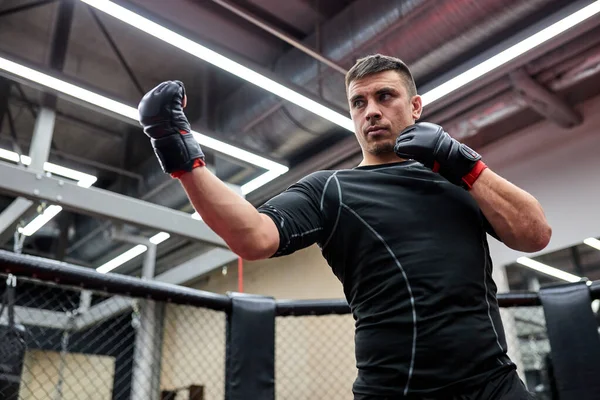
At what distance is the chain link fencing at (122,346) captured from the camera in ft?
16.7

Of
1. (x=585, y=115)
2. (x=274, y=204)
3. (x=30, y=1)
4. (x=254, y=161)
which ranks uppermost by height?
(x=30, y=1)

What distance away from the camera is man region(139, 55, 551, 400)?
942 millimetres

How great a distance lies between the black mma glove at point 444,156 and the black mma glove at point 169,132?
1.30 feet

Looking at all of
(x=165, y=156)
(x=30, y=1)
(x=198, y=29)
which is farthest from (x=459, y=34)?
(x=30, y=1)

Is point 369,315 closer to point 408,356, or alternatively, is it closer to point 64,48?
point 408,356

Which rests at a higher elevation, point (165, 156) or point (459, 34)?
point (459, 34)

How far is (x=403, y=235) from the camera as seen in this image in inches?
42.0

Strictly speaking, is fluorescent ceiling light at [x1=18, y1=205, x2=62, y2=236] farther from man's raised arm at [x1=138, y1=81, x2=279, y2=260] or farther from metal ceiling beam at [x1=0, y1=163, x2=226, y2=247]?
Answer: man's raised arm at [x1=138, y1=81, x2=279, y2=260]

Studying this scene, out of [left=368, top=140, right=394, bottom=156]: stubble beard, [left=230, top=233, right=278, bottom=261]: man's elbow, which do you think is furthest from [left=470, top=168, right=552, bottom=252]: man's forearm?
[left=230, top=233, right=278, bottom=261]: man's elbow

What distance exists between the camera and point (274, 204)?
1.08m

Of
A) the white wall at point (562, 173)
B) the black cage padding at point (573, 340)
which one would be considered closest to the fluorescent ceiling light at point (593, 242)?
the white wall at point (562, 173)

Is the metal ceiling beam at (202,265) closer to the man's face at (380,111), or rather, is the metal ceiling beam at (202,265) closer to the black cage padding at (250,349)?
the black cage padding at (250,349)

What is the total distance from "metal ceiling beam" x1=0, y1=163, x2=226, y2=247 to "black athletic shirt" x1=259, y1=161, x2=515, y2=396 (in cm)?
308

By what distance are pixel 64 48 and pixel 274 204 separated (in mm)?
3212
